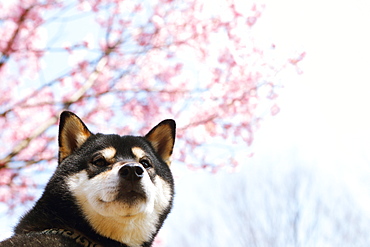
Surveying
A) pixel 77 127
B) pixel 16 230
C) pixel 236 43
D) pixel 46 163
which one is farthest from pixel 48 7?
pixel 16 230

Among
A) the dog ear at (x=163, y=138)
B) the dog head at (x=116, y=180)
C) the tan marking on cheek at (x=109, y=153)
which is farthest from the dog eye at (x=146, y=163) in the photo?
the dog ear at (x=163, y=138)

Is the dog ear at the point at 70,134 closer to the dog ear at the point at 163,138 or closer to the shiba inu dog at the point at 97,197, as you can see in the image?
the shiba inu dog at the point at 97,197

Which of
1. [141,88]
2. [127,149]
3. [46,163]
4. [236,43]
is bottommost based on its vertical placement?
[46,163]

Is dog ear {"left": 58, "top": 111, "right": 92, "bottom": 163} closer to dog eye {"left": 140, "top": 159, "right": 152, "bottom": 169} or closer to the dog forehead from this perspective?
the dog forehead

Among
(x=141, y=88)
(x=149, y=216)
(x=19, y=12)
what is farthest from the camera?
(x=141, y=88)

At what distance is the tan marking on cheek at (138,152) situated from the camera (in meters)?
2.79

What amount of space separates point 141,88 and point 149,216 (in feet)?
13.6

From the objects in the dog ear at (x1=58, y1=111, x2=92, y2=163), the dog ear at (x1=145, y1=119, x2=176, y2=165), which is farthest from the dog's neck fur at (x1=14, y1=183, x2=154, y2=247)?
the dog ear at (x1=145, y1=119, x2=176, y2=165)

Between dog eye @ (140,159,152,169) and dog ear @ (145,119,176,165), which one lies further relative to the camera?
dog ear @ (145,119,176,165)

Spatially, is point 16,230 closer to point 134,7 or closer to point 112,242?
point 112,242

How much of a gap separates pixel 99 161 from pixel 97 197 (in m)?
0.29

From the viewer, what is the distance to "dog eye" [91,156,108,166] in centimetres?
267

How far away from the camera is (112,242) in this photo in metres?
2.57

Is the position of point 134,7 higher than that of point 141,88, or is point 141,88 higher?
point 134,7
